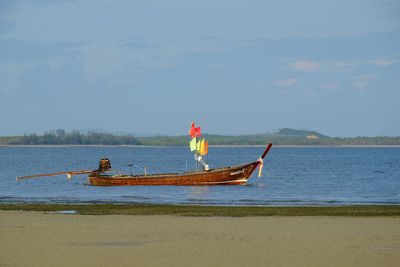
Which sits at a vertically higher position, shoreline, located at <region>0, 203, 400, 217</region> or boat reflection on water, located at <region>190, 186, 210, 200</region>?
shoreline, located at <region>0, 203, 400, 217</region>

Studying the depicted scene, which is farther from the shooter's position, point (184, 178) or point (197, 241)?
point (184, 178)

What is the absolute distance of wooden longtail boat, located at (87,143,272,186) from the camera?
4747 centimetres

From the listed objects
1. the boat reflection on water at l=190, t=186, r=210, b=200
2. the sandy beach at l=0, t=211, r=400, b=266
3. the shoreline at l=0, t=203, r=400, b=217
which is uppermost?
the sandy beach at l=0, t=211, r=400, b=266

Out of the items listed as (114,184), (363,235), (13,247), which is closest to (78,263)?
(13,247)

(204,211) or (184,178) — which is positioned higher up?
(184,178)

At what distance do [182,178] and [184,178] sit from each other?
17 cm

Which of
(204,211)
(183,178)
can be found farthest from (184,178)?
(204,211)

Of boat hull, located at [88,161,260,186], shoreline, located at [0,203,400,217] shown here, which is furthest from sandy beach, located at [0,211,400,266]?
boat hull, located at [88,161,260,186]

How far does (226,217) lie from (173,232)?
4.56 m

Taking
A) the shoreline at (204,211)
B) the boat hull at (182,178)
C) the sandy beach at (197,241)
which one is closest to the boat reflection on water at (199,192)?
the boat hull at (182,178)

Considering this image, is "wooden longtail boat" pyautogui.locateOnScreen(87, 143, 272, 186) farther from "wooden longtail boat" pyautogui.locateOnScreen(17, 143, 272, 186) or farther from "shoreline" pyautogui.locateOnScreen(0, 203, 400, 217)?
"shoreline" pyautogui.locateOnScreen(0, 203, 400, 217)

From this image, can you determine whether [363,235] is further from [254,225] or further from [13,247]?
[13,247]

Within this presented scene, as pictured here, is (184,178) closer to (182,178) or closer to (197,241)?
(182,178)

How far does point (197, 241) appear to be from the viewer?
16391mm
